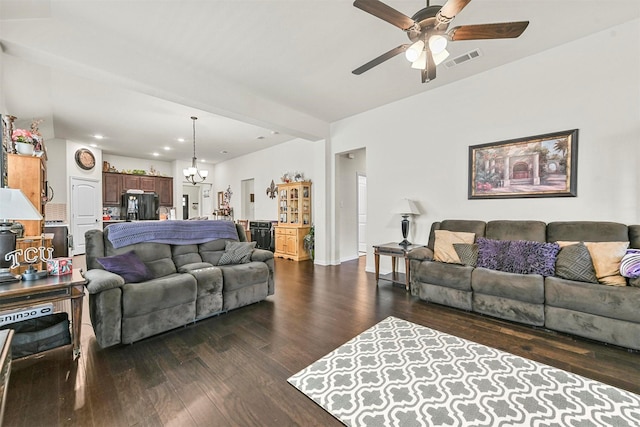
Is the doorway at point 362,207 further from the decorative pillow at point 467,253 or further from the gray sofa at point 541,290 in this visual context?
the decorative pillow at point 467,253

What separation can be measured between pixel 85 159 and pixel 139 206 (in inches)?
69.5

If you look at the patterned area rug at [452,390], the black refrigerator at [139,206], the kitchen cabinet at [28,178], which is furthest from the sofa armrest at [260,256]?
the black refrigerator at [139,206]

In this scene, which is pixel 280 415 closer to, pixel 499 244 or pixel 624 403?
pixel 624 403

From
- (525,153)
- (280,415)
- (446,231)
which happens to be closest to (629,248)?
(525,153)

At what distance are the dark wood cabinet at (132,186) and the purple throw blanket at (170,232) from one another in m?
6.17

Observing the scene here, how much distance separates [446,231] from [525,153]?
1.32m

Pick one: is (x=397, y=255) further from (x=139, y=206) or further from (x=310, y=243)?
(x=139, y=206)

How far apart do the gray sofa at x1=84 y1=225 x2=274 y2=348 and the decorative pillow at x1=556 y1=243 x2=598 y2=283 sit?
312cm

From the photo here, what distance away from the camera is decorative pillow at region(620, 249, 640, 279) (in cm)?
218

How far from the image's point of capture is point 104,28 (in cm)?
254

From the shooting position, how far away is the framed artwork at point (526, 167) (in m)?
2.95

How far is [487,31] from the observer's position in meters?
1.99

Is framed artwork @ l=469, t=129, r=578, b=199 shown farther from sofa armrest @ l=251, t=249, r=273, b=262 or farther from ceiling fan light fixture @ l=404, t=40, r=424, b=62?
sofa armrest @ l=251, t=249, r=273, b=262

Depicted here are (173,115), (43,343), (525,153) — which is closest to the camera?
(43,343)
